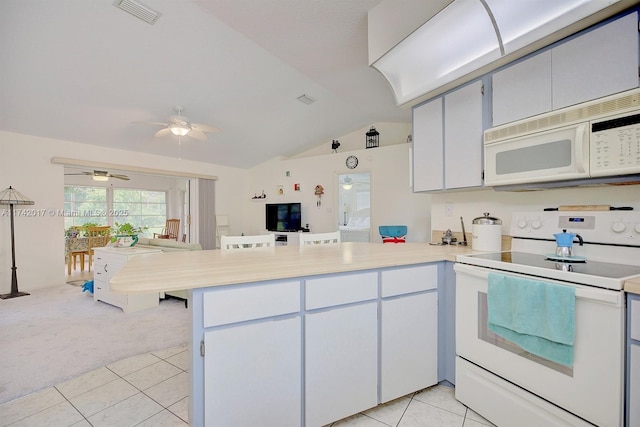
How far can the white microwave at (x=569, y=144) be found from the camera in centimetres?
127

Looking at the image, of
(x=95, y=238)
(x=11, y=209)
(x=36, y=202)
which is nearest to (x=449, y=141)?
(x=11, y=209)

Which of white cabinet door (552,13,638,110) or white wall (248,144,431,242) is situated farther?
white wall (248,144,431,242)

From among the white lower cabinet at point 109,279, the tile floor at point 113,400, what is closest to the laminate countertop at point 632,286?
the tile floor at point 113,400

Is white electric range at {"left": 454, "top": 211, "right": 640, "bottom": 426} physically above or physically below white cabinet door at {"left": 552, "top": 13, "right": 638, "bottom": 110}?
below

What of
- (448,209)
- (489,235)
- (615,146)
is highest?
(615,146)

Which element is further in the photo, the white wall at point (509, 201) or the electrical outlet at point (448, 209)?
the electrical outlet at point (448, 209)

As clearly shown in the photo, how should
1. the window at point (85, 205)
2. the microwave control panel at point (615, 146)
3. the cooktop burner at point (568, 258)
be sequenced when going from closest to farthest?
the microwave control panel at point (615, 146), the cooktop burner at point (568, 258), the window at point (85, 205)

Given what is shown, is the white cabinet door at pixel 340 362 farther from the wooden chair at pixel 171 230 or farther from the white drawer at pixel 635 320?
the wooden chair at pixel 171 230

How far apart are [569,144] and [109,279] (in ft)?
15.3

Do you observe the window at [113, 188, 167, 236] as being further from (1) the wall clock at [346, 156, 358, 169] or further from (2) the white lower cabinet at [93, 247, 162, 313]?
(1) the wall clock at [346, 156, 358, 169]

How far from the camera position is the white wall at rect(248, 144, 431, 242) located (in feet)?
17.0

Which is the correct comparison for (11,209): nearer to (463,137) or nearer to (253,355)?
(253,355)

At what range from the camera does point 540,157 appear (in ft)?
5.21

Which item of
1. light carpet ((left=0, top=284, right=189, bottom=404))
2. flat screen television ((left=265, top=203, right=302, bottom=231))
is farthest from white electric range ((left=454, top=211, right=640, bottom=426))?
flat screen television ((left=265, top=203, right=302, bottom=231))
